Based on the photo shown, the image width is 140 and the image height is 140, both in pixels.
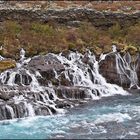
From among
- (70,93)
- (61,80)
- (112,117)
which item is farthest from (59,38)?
(112,117)

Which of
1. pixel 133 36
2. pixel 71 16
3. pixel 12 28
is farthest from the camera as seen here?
pixel 71 16

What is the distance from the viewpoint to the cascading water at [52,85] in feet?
98.3

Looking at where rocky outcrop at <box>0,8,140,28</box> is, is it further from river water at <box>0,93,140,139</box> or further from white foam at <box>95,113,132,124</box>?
white foam at <box>95,113,132,124</box>

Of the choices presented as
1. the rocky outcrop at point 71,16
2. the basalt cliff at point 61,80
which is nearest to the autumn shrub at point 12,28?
the rocky outcrop at point 71,16

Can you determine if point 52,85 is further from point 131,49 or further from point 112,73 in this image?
point 131,49

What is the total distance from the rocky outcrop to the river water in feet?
47.1

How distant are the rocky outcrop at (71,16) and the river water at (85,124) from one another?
14.3m

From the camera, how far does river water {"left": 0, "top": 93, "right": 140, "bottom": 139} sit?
25641mm

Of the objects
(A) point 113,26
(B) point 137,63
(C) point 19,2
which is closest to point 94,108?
(B) point 137,63

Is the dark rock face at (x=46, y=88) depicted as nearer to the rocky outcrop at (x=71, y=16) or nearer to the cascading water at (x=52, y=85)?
the cascading water at (x=52, y=85)

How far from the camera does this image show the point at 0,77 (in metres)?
34.1

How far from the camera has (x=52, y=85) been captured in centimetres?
3400

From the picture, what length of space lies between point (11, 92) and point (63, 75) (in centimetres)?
451

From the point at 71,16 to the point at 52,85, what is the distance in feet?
41.4
